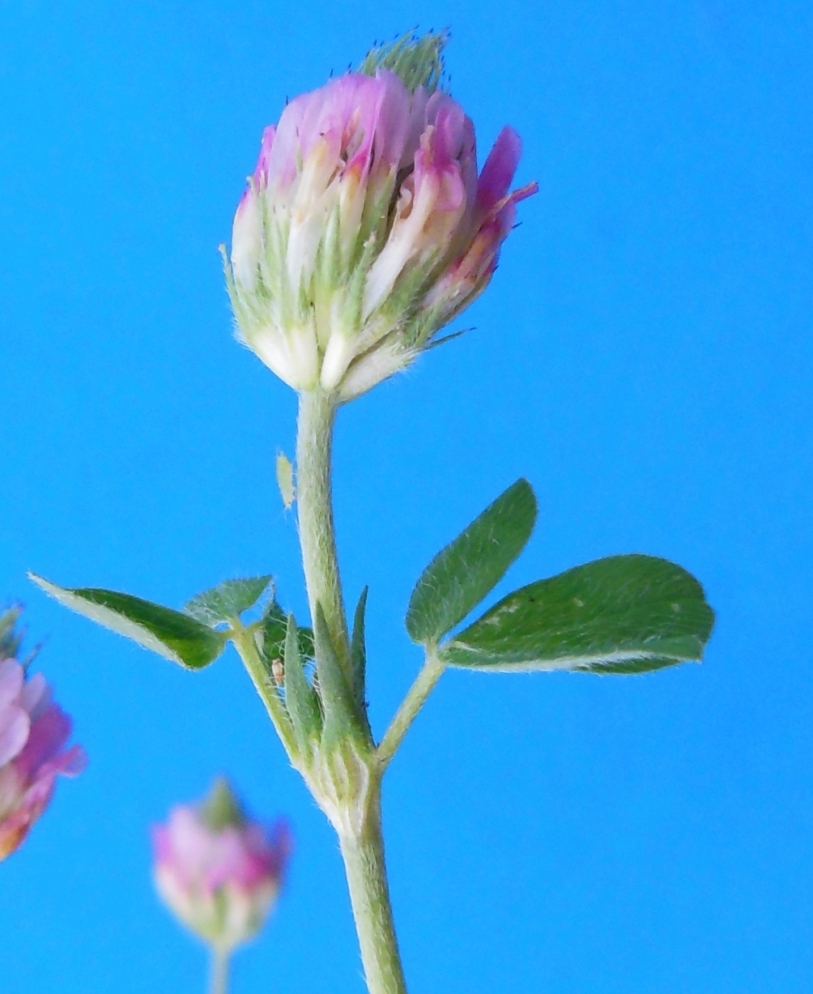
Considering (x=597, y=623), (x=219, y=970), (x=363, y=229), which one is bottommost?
(x=219, y=970)

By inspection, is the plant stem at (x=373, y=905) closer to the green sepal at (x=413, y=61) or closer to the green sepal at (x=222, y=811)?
the green sepal at (x=222, y=811)

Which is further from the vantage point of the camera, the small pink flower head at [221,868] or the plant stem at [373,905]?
the plant stem at [373,905]

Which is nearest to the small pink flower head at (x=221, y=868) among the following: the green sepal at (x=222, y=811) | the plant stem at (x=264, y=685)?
the green sepal at (x=222, y=811)

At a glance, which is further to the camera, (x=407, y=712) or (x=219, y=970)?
(x=407, y=712)

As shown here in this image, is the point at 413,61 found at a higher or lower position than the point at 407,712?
higher

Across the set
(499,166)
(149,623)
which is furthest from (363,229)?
(149,623)

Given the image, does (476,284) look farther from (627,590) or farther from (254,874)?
(254,874)

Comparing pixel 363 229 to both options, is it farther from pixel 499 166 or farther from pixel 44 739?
pixel 44 739
